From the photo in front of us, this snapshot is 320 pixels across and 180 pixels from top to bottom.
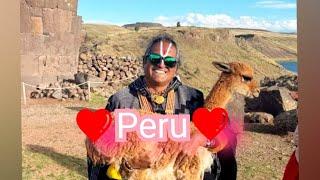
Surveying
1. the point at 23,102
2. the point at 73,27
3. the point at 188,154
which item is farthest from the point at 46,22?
the point at 188,154

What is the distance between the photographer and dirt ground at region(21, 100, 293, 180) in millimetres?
4273

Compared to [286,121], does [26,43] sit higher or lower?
higher

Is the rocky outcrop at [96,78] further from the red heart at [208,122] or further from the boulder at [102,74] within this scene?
the red heart at [208,122]

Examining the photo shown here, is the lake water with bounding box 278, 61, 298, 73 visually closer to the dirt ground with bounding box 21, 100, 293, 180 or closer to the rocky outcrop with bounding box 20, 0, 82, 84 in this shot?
the dirt ground with bounding box 21, 100, 293, 180

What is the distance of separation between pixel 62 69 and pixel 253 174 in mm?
1202

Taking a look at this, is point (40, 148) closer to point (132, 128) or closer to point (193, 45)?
point (132, 128)

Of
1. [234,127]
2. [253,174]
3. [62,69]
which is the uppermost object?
[62,69]

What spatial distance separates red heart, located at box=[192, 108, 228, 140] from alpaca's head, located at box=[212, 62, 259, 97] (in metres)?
0.19

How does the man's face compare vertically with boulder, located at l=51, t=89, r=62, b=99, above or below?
above

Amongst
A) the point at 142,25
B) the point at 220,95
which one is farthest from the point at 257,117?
the point at 142,25

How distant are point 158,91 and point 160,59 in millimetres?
174

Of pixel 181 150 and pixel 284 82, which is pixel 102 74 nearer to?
pixel 181 150

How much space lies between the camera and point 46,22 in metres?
4.35

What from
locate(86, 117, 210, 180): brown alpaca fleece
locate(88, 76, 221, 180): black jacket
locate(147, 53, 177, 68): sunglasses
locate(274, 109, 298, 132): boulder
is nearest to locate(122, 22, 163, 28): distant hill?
locate(147, 53, 177, 68): sunglasses
